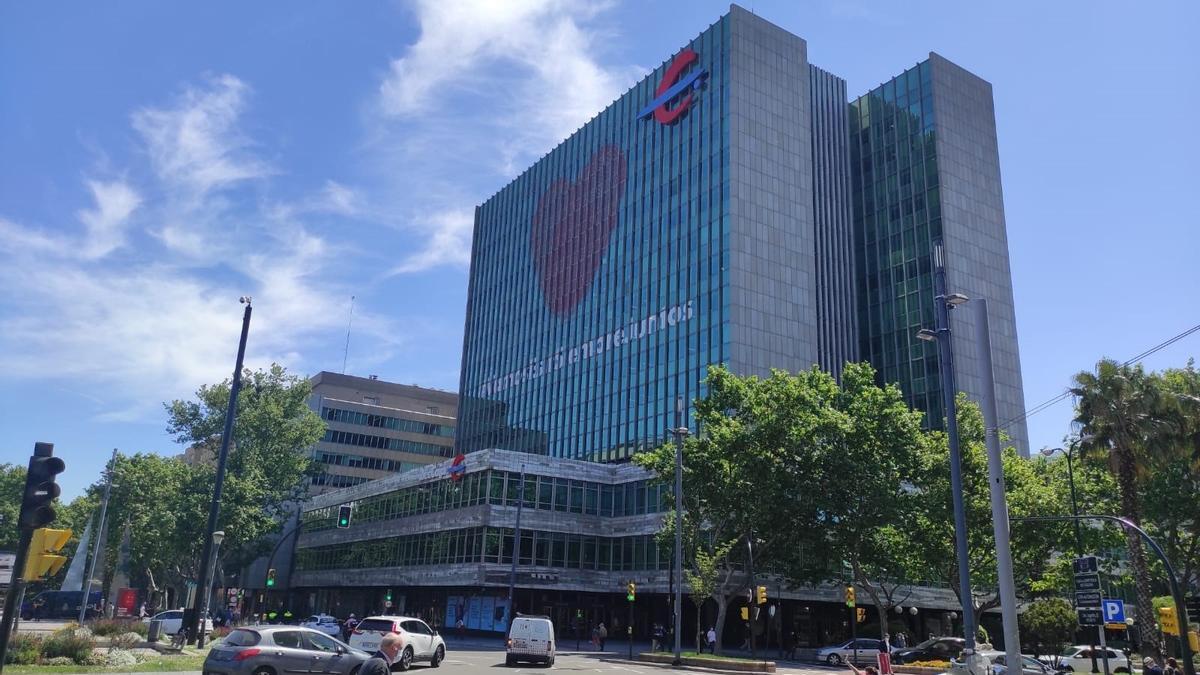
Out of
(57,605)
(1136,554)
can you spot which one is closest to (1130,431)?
(1136,554)

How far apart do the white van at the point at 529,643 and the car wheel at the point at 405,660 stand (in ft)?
15.8

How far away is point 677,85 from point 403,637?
67569 mm

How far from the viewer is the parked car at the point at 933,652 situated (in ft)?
144

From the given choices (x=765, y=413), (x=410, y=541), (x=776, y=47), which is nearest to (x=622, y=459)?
(x=410, y=541)

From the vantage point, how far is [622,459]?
78.8m

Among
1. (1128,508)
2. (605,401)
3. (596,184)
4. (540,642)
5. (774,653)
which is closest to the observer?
(540,642)

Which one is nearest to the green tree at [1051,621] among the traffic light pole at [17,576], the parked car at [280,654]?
the parked car at [280,654]

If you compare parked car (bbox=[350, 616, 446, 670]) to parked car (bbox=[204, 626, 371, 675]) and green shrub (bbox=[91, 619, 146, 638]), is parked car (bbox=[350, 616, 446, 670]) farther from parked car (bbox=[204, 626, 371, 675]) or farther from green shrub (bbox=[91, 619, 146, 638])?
green shrub (bbox=[91, 619, 146, 638])

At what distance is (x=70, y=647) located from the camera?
23.9 meters

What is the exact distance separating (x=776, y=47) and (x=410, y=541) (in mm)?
57912

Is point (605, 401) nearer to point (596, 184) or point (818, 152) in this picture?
point (596, 184)

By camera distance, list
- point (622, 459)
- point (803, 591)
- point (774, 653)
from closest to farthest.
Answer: point (774, 653) < point (803, 591) < point (622, 459)

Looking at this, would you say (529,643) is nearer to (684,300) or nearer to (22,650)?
(22,650)

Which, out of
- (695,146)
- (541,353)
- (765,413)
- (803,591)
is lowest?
(803,591)
